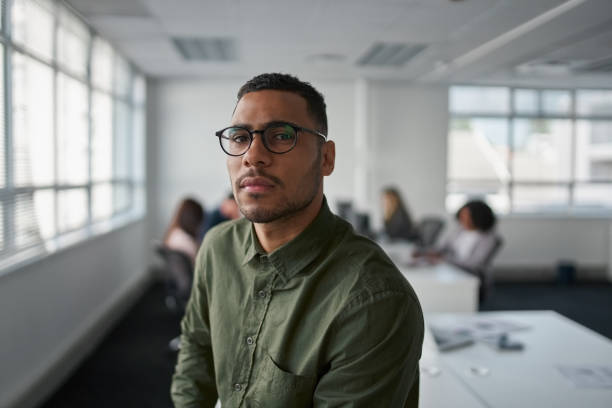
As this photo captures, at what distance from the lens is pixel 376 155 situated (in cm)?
751

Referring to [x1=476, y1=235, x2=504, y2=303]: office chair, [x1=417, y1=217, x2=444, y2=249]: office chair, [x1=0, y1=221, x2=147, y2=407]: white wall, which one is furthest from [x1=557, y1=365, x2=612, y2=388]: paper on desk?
[x1=417, y1=217, x2=444, y2=249]: office chair

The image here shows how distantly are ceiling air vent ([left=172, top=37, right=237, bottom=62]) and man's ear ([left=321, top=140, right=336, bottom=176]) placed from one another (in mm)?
4003

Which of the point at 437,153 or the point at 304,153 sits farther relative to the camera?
the point at 437,153

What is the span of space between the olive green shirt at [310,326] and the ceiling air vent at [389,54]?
4.29 meters

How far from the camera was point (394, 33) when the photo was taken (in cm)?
469

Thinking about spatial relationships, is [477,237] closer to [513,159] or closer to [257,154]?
[257,154]

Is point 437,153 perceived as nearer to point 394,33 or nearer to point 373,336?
point 394,33

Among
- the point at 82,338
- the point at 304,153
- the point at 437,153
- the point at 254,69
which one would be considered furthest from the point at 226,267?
the point at 437,153

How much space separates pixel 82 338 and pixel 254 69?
12.8 feet

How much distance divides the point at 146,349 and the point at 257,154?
3.73m

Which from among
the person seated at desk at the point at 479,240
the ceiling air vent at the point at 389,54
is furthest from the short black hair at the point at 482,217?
the ceiling air vent at the point at 389,54

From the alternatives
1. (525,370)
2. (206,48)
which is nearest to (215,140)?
(206,48)

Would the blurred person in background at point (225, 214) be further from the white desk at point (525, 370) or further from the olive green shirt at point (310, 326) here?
the olive green shirt at point (310, 326)

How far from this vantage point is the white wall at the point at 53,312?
3.03 meters
